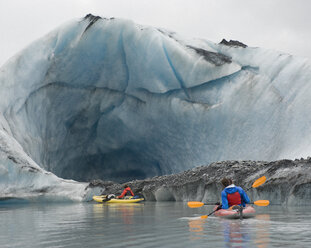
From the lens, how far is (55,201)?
16062 mm

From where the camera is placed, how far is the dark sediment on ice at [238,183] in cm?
1024

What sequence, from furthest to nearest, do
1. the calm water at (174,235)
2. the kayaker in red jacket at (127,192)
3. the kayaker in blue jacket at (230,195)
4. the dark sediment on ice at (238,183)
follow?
the kayaker in red jacket at (127,192) < the dark sediment on ice at (238,183) < the kayaker in blue jacket at (230,195) < the calm water at (174,235)

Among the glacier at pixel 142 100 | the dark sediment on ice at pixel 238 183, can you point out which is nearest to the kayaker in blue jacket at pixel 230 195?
the dark sediment on ice at pixel 238 183

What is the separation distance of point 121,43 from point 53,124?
4.71 m

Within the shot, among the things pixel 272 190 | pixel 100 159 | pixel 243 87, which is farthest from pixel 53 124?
pixel 272 190

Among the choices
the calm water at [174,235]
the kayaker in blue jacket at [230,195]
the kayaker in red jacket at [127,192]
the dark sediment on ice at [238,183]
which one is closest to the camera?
the calm water at [174,235]

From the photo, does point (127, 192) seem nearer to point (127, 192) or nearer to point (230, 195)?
point (127, 192)

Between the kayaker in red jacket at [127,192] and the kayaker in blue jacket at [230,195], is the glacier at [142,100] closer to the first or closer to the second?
the kayaker in red jacket at [127,192]

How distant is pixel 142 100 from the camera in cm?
1961

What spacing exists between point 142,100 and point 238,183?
838cm

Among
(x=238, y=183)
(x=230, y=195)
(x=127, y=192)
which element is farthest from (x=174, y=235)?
(x=127, y=192)

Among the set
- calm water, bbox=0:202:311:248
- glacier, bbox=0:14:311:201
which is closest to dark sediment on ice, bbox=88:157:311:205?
glacier, bbox=0:14:311:201

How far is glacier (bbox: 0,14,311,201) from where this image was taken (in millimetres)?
16172

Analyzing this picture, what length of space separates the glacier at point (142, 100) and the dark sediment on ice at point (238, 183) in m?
2.53
